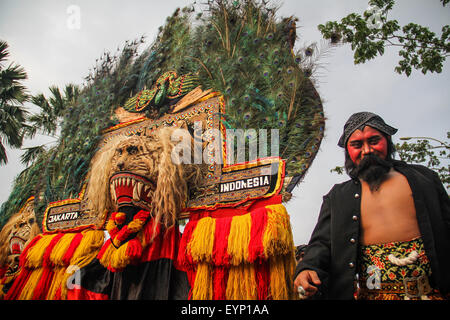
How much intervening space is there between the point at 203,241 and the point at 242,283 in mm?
547

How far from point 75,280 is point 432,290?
3581 mm

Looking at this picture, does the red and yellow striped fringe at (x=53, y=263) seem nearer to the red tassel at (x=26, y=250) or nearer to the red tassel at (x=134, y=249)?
the red tassel at (x=26, y=250)

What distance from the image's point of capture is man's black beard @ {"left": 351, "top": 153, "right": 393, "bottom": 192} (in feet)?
6.54

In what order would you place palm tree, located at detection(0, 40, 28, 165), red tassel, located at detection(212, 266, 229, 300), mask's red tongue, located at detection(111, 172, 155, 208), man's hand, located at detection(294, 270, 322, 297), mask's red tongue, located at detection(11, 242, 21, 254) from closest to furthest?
1. man's hand, located at detection(294, 270, 322, 297)
2. red tassel, located at detection(212, 266, 229, 300)
3. mask's red tongue, located at detection(111, 172, 155, 208)
4. mask's red tongue, located at detection(11, 242, 21, 254)
5. palm tree, located at detection(0, 40, 28, 165)

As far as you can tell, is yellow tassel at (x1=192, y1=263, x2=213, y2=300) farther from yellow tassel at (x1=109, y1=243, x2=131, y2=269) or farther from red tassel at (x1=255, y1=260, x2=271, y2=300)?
yellow tassel at (x1=109, y1=243, x2=131, y2=269)

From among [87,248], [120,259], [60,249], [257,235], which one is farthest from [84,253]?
[257,235]

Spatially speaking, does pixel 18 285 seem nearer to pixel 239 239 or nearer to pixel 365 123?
pixel 239 239

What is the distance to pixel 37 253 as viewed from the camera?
Result: 13.1 ft

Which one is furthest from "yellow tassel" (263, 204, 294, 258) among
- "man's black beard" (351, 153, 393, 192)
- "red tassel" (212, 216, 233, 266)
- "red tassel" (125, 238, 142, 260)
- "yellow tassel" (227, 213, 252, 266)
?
"red tassel" (125, 238, 142, 260)

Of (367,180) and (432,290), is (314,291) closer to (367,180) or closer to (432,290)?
(432,290)

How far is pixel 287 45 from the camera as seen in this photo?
3588mm

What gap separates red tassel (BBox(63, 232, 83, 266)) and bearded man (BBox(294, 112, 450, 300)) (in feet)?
10.1

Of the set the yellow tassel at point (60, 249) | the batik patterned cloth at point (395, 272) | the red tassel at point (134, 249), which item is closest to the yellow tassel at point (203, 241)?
the red tassel at point (134, 249)
